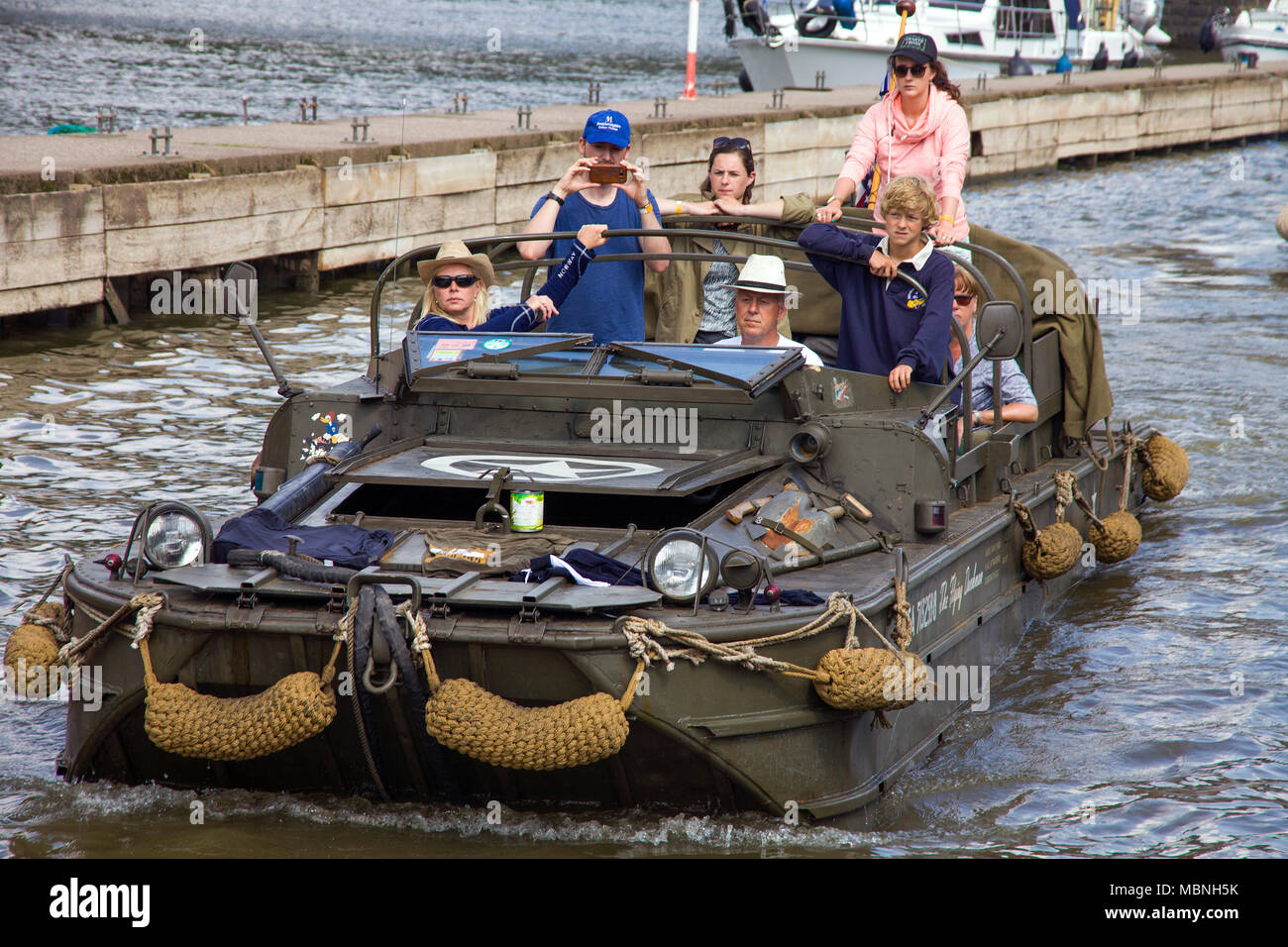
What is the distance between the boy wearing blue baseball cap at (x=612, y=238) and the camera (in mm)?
7723

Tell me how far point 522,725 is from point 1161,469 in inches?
228

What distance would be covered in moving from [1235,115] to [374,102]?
53.8 ft

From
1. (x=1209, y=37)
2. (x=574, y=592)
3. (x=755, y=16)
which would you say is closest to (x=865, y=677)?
(x=574, y=592)

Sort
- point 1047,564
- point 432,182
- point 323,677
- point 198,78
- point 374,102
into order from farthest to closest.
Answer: point 198,78 < point 374,102 < point 432,182 < point 1047,564 < point 323,677

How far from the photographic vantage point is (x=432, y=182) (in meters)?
17.5

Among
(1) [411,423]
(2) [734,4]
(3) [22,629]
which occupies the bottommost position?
(3) [22,629]

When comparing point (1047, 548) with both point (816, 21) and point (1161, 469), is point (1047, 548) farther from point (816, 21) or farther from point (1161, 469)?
point (816, 21)

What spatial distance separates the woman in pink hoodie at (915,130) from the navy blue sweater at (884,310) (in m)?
1.61

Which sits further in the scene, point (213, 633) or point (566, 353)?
point (566, 353)

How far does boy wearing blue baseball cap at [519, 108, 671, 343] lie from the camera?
772cm

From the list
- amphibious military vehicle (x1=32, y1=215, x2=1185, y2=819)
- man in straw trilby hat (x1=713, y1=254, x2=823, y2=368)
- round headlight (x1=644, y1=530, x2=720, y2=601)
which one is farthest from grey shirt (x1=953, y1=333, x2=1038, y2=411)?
round headlight (x1=644, y1=530, x2=720, y2=601)

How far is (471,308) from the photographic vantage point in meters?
7.41

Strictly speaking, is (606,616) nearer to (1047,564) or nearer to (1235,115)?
(1047,564)

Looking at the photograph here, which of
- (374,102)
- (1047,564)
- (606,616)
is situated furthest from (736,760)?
(374,102)
